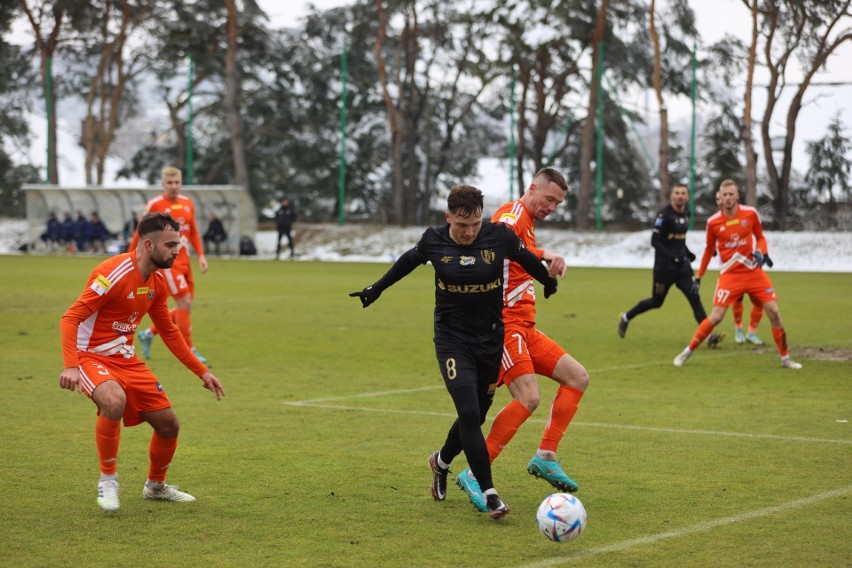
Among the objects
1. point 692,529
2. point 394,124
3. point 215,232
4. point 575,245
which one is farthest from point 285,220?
point 692,529

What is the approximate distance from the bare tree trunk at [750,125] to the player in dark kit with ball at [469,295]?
123ft

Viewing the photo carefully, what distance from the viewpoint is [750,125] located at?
143ft

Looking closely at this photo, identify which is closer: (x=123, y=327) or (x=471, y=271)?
(x=471, y=271)

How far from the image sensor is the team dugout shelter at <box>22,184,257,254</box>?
45938mm

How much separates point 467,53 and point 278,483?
156 feet

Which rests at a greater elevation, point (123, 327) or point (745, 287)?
point (123, 327)

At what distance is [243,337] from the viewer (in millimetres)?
16938

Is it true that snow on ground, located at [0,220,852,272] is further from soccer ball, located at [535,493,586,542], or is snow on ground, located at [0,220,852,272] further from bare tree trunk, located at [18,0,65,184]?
soccer ball, located at [535,493,586,542]

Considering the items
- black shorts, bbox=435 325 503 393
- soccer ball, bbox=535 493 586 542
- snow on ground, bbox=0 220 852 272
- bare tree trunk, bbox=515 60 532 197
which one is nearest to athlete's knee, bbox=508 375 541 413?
black shorts, bbox=435 325 503 393

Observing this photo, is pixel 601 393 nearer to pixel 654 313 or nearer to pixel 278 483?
pixel 278 483

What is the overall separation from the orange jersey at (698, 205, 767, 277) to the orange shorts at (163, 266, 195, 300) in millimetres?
5934

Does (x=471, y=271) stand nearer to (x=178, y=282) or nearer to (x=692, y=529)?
(x=692, y=529)

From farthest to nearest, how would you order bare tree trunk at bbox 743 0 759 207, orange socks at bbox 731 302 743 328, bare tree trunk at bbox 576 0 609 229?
bare tree trunk at bbox 576 0 609 229 → bare tree trunk at bbox 743 0 759 207 → orange socks at bbox 731 302 743 328

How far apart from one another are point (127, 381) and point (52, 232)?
140 ft
